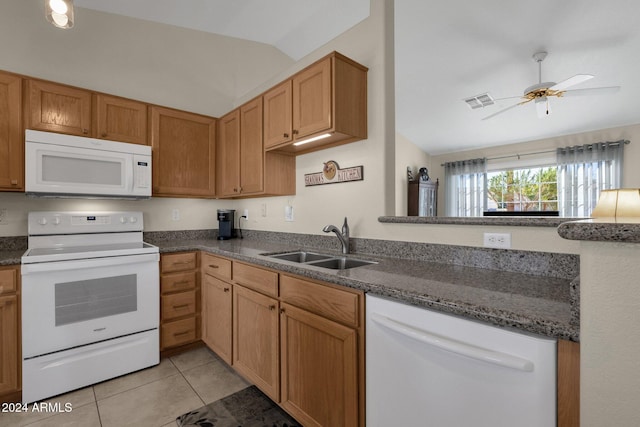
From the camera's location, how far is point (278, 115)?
A: 2234 mm

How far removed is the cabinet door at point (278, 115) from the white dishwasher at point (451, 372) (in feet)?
4.64

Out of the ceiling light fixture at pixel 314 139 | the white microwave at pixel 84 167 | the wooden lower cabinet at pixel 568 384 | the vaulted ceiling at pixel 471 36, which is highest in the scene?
the vaulted ceiling at pixel 471 36

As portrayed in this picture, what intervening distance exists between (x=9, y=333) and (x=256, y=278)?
1486 millimetres

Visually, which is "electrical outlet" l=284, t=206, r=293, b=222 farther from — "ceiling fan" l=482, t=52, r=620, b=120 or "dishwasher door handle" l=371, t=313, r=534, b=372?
"ceiling fan" l=482, t=52, r=620, b=120

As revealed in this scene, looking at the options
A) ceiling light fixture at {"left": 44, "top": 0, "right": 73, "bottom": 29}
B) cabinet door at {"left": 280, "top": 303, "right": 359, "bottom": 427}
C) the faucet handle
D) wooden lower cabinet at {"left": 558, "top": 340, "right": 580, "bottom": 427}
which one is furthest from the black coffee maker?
wooden lower cabinet at {"left": 558, "top": 340, "right": 580, "bottom": 427}

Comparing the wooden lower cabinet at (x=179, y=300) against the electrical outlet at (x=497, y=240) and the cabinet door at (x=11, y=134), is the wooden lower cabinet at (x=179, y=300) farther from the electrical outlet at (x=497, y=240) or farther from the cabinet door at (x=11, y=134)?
the electrical outlet at (x=497, y=240)

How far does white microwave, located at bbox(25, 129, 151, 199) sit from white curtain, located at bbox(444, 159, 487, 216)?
5729mm

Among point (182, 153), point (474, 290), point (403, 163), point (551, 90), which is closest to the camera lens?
point (474, 290)

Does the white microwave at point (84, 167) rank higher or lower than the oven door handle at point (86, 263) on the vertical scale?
higher

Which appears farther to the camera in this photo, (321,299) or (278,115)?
(278,115)

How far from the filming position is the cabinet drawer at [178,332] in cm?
236

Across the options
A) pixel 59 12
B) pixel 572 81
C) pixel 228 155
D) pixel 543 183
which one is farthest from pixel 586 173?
pixel 59 12

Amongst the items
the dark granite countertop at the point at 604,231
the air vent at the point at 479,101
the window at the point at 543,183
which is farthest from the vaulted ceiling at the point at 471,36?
the dark granite countertop at the point at 604,231

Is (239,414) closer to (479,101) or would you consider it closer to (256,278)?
(256,278)
